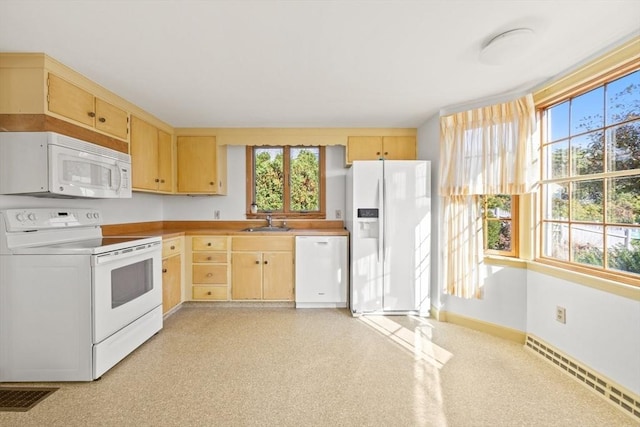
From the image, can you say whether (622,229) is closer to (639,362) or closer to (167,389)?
(639,362)

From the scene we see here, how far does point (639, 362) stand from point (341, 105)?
283cm

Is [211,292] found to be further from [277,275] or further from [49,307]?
[49,307]

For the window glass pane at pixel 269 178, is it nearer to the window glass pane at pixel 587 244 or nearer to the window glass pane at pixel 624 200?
the window glass pane at pixel 587 244

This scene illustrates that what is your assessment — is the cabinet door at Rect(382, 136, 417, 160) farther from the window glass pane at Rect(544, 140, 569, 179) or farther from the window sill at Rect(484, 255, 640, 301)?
the window sill at Rect(484, 255, 640, 301)

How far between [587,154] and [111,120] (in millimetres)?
3927

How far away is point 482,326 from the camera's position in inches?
108

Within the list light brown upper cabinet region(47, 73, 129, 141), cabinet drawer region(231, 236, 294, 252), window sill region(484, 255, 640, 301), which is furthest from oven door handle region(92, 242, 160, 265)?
window sill region(484, 255, 640, 301)

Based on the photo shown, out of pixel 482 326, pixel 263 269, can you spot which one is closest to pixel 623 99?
pixel 482 326

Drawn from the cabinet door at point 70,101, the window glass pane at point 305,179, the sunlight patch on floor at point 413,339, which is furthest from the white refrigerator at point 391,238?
the cabinet door at point 70,101

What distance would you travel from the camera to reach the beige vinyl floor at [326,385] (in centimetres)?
165

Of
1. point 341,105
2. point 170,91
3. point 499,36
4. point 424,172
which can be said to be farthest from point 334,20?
point 424,172

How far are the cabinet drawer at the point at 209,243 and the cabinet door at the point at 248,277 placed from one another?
285 millimetres

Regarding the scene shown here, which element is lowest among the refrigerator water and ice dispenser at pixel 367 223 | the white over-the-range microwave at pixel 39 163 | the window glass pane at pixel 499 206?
the refrigerator water and ice dispenser at pixel 367 223

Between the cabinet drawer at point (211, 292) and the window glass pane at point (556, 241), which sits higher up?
the window glass pane at point (556, 241)
